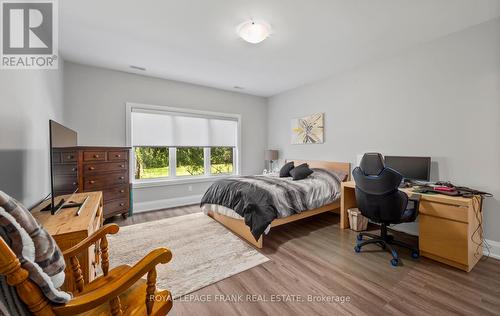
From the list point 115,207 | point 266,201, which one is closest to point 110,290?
point 266,201

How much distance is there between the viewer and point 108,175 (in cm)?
326

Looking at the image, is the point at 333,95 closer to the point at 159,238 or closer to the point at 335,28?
the point at 335,28

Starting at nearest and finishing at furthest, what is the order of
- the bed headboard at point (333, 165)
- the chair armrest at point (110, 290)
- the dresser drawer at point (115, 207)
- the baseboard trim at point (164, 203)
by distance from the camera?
the chair armrest at point (110, 290) < the dresser drawer at point (115, 207) < the bed headboard at point (333, 165) < the baseboard trim at point (164, 203)

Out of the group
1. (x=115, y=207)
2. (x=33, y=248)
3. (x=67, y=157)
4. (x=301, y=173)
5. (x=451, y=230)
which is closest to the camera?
(x=33, y=248)

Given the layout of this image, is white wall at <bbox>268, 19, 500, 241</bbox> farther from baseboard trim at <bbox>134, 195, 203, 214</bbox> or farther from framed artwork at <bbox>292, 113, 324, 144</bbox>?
baseboard trim at <bbox>134, 195, 203, 214</bbox>

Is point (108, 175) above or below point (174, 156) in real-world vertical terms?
below

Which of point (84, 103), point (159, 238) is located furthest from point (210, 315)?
point (84, 103)

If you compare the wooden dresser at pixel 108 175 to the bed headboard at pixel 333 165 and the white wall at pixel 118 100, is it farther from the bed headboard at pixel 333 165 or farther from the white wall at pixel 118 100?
the bed headboard at pixel 333 165

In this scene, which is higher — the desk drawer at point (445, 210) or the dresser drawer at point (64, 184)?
the dresser drawer at point (64, 184)

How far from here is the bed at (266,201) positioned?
2547mm

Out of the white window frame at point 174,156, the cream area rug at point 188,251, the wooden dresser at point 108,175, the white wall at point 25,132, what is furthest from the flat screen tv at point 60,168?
the white window frame at point 174,156

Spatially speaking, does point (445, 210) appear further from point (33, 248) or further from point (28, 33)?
point (28, 33)

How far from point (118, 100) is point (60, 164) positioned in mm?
2533

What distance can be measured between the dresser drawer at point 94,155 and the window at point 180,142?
30.1 inches
